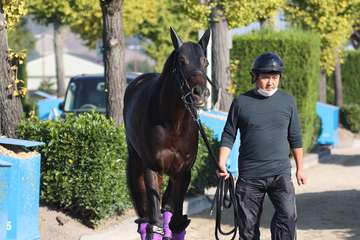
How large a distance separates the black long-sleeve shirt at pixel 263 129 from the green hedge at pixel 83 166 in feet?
11.0

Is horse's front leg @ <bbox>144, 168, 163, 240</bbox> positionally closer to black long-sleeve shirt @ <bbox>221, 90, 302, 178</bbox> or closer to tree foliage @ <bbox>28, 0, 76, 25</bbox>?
black long-sleeve shirt @ <bbox>221, 90, 302, 178</bbox>

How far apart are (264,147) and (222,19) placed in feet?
37.4

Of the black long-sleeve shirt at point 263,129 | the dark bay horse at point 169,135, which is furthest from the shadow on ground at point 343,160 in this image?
the black long-sleeve shirt at point 263,129

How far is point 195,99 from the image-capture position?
7.47 metres

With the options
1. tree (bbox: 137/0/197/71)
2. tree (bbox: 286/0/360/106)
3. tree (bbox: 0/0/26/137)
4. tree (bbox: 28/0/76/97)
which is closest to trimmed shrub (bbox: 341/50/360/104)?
tree (bbox: 137/0/197/71)

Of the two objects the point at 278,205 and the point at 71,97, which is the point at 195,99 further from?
the point at 71,97

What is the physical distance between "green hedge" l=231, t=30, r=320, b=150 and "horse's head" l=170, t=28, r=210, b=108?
11898 millimetres

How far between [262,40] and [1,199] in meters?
12.9

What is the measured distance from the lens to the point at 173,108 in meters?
8.12

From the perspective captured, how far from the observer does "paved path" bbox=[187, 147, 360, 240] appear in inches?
411

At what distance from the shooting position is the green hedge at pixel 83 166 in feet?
34.0

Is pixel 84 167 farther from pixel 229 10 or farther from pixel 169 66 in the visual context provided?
pixel 229 10

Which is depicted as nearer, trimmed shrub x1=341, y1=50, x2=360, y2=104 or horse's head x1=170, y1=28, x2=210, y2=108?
horse's head x1=170, y1=28, x2=210, y2=108

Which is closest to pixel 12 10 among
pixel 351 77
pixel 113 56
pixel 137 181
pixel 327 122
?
pixel 113 56
